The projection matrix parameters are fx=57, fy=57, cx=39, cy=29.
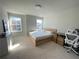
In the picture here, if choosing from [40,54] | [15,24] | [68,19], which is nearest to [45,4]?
[68,19]

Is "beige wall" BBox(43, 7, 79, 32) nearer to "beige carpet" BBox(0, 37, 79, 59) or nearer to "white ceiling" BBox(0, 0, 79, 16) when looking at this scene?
"white ceiling" BBox(0, 0, 79, 16)

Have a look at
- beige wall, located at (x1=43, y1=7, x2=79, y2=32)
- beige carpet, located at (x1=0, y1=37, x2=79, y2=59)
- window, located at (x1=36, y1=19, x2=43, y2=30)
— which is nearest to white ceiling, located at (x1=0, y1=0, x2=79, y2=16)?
beige wall, located at (x1=43, y1=7, x2=79, y2=32)

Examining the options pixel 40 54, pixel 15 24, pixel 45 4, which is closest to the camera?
pixel 40 54

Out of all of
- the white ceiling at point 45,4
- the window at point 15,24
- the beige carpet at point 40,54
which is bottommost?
the beige carpet at point 40,54

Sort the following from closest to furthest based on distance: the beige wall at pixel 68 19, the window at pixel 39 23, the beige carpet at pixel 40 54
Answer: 1. the beige carpet at pixel 40 54
2. the beige wall at pixel 68 19
3. the window at pixel 39 23

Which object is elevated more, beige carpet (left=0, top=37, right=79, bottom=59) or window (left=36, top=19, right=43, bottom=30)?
window (left=36, top=19, right=43, bottom=30)

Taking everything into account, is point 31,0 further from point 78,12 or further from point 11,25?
point 11,25

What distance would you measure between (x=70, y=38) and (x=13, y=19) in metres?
4.71

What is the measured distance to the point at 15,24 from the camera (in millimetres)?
5246

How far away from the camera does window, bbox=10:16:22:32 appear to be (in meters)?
5.05

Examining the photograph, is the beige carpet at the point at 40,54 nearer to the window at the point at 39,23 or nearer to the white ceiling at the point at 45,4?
the white ceiling at the point at 45,4

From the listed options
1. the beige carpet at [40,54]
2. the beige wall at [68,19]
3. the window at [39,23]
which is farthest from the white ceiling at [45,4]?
the window at [39,23]

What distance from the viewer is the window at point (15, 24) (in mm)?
5051

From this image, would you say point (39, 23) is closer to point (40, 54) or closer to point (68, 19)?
point (68, 19)
